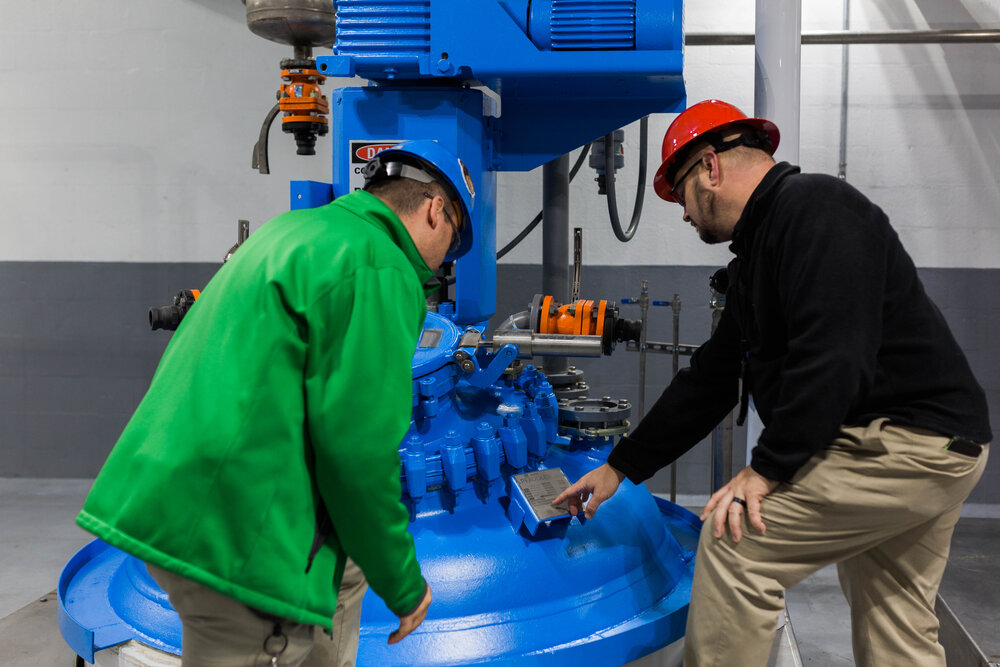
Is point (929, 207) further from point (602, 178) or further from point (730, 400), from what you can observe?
point (730, 400)

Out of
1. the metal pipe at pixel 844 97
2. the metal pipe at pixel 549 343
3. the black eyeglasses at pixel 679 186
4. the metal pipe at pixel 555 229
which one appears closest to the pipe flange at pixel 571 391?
the metal pipe at pixel 555 229

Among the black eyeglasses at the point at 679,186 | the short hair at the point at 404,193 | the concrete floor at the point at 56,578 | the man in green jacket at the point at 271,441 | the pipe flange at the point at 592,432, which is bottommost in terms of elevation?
the concrete floor at the point at 56,578

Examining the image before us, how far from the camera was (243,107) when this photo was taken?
12.1 ft

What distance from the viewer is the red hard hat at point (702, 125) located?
145cm

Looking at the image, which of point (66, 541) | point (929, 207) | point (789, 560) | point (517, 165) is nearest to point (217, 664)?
point (789, 560)

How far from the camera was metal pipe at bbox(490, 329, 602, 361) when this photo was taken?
1.76 metres

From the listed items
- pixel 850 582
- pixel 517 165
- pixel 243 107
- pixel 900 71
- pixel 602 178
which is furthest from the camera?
pixel 243 107

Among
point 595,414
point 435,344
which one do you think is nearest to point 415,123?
point 435,344

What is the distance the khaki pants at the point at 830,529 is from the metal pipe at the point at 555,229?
1124 millimetres

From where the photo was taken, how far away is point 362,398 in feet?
3.14

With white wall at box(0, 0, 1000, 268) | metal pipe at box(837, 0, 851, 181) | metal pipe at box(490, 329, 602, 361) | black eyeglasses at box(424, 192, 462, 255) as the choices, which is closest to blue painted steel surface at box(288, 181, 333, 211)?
metal pipe at box(490, 329, 602, 361)

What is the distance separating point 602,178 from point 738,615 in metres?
1.62

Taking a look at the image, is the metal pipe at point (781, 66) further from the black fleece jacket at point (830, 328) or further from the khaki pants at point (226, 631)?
the khaki pants at point (226, 631)

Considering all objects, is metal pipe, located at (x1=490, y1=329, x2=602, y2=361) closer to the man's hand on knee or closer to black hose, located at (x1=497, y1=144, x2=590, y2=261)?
the man's hand on knee
